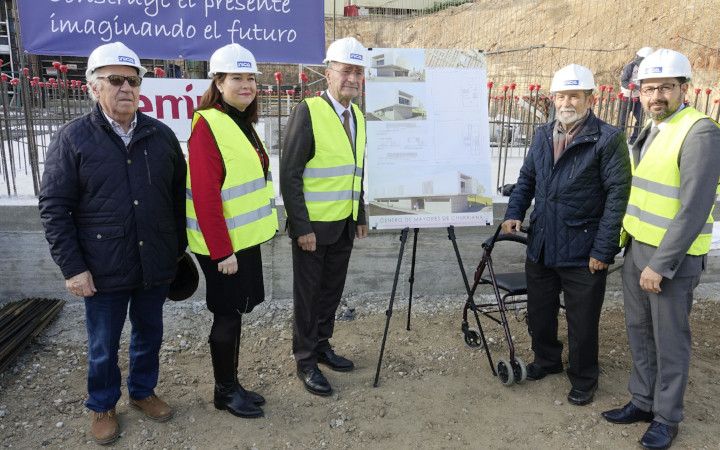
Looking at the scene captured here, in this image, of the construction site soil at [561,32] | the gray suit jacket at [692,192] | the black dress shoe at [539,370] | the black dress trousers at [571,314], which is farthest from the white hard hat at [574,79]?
the construction site soil at [561,32]

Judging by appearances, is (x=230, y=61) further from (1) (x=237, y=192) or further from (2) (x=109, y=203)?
(2) (x=109, y=203)

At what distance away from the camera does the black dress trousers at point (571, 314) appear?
133 inches

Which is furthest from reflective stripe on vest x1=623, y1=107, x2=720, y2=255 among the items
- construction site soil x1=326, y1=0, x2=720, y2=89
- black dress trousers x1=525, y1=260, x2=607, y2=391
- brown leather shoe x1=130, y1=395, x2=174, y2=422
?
construction site soil x1=326, y1=0, x2=720, y2=89

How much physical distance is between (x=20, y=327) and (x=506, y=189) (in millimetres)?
3901

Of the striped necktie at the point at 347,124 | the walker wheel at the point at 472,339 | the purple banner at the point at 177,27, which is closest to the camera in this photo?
the striped necktie at the point at 347,124

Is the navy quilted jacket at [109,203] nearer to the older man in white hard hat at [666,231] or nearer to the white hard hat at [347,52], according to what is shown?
the white hard hat at [347,52]

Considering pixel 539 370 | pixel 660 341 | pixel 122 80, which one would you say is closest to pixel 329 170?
pixel 122 80

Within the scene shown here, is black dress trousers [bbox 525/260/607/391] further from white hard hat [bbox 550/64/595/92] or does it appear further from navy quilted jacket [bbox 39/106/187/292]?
navy quilted jacket [bbox 39/106/187/292]

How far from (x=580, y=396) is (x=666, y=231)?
50.8 inches

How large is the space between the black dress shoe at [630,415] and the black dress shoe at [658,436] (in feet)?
0.55

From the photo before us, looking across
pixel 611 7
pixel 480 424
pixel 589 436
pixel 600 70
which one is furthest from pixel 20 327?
pixel 611 7

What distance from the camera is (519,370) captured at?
3.65 metres

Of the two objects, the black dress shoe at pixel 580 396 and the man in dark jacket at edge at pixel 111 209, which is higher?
the man in dark jacket at edge at pixel 111 209

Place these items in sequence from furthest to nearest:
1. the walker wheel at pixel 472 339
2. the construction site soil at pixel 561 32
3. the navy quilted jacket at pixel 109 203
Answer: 1. the construction site soil at pixel 561 32
2. the walker wheel at pixel 472 339
3. the navy quilted jacket at pixel 109 203
